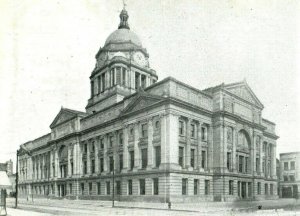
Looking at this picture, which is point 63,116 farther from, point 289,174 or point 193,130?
point 289,174

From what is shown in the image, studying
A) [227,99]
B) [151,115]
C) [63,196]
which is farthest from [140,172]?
[63,196]

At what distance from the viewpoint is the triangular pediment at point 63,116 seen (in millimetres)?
61194

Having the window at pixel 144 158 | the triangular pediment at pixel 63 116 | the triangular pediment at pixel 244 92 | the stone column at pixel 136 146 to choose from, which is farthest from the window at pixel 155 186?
the triangular pediment at pixel 63 116

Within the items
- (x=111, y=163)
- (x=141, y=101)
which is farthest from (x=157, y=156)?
(x=111, y=163)

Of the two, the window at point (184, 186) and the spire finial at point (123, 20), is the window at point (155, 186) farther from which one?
the spire finial at point (123, 20)

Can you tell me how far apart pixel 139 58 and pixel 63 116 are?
1756 centimetres

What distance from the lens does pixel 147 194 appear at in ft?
134

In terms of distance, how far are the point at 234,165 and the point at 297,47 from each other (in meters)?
29.2

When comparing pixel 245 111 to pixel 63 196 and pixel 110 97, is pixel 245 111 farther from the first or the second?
pixel 63 196

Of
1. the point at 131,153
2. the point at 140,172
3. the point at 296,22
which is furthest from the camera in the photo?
the point at 131,153

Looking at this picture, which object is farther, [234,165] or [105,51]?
[105,51]

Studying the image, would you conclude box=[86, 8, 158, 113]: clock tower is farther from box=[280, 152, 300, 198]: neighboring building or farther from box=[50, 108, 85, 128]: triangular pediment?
box=[280, 152, 300, 198]: neighboring building

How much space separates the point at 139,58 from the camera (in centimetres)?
6322

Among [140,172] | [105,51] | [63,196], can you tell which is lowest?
[63,196]
